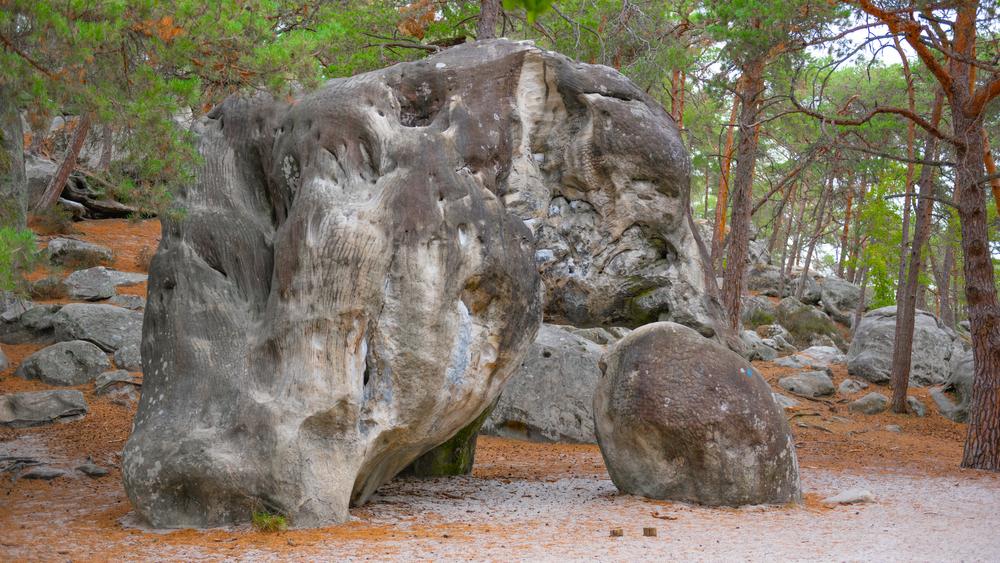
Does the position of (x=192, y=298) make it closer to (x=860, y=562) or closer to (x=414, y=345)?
(x=414, y=345)

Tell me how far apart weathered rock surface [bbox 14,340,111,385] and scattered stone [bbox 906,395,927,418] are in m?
13.6

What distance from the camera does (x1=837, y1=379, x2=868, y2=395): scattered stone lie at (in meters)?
17.4

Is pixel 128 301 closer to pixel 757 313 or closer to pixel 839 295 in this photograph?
pixel 757 313

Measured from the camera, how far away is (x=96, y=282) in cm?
1527

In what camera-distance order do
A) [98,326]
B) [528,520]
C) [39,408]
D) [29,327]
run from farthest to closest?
[29,327]
[98,326]
[39,408]
[528,520]

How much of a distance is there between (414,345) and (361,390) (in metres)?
0.55

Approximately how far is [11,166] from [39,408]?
432 cm

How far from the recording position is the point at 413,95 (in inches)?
320

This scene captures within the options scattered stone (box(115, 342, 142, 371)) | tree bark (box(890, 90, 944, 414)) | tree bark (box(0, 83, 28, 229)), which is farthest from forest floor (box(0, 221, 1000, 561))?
tree bark (box(890, 90, 944, 414))

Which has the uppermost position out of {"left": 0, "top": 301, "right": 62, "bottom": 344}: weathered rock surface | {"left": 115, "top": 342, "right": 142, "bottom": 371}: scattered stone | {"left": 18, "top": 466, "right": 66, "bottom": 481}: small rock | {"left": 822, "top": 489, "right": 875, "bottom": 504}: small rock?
{"left": 0, "top": 301, "right": 62, "bottom": 344}: weathered rock surface

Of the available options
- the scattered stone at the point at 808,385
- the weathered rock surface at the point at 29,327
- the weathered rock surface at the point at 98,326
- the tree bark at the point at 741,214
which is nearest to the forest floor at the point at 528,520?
the weathered rock surface at the point at 98,326

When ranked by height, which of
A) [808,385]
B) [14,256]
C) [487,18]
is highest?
[487,18]

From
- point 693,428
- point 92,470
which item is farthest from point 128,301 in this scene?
point 693,428

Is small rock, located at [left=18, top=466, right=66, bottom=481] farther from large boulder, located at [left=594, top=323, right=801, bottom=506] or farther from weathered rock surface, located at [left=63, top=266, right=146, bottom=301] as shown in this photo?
weathered rock surface, located at [left=63, top=266, right=146, bottom=301]
